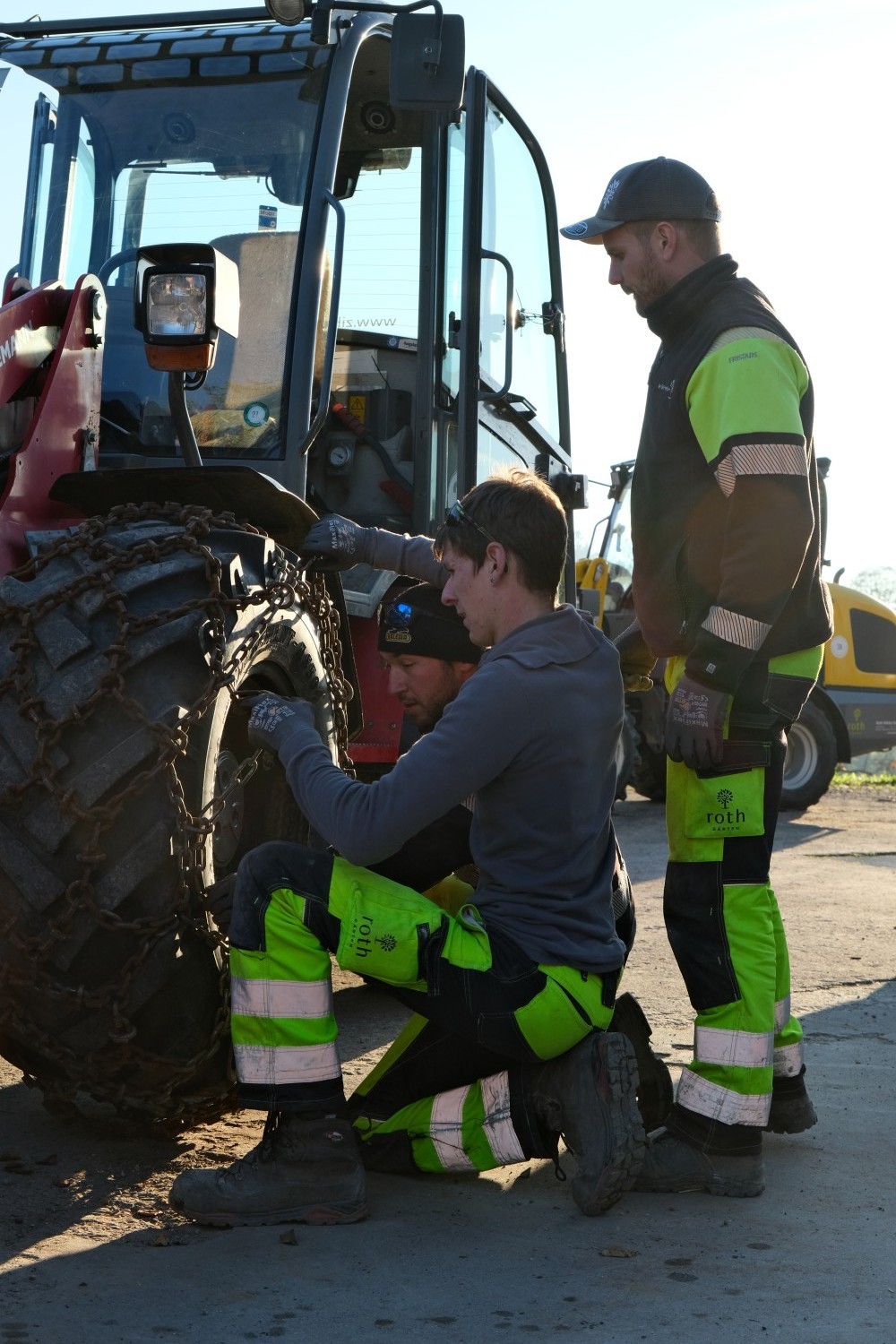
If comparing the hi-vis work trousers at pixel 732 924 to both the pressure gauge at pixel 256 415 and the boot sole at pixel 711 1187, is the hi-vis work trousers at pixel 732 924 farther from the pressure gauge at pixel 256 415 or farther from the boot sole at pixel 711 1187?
the pressure gauge at pixel 256 415

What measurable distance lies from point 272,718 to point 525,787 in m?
0.47

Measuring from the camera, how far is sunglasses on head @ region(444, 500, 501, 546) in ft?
9.49

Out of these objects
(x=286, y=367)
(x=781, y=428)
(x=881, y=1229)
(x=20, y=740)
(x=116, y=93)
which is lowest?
(x=881, y=1229)

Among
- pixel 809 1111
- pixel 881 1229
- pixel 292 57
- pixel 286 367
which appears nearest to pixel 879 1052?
pixel 809 1111

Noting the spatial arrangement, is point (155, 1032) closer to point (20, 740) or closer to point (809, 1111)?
point (20, 740)

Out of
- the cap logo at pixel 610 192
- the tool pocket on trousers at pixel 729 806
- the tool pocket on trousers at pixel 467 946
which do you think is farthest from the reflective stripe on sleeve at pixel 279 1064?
the cap logo at pixel 610 192

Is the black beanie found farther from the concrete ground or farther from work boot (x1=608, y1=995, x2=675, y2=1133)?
the concrete ground

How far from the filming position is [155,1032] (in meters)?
2.76

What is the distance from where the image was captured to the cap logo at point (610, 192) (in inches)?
126

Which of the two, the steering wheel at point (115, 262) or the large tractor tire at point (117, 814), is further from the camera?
the steering wheel at point (115, 262)

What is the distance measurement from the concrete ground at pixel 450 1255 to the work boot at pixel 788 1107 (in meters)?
0.05

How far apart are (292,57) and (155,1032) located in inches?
112

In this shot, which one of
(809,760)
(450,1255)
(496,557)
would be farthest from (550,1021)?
(809,760)

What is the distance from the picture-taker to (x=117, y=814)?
8.69 feet
